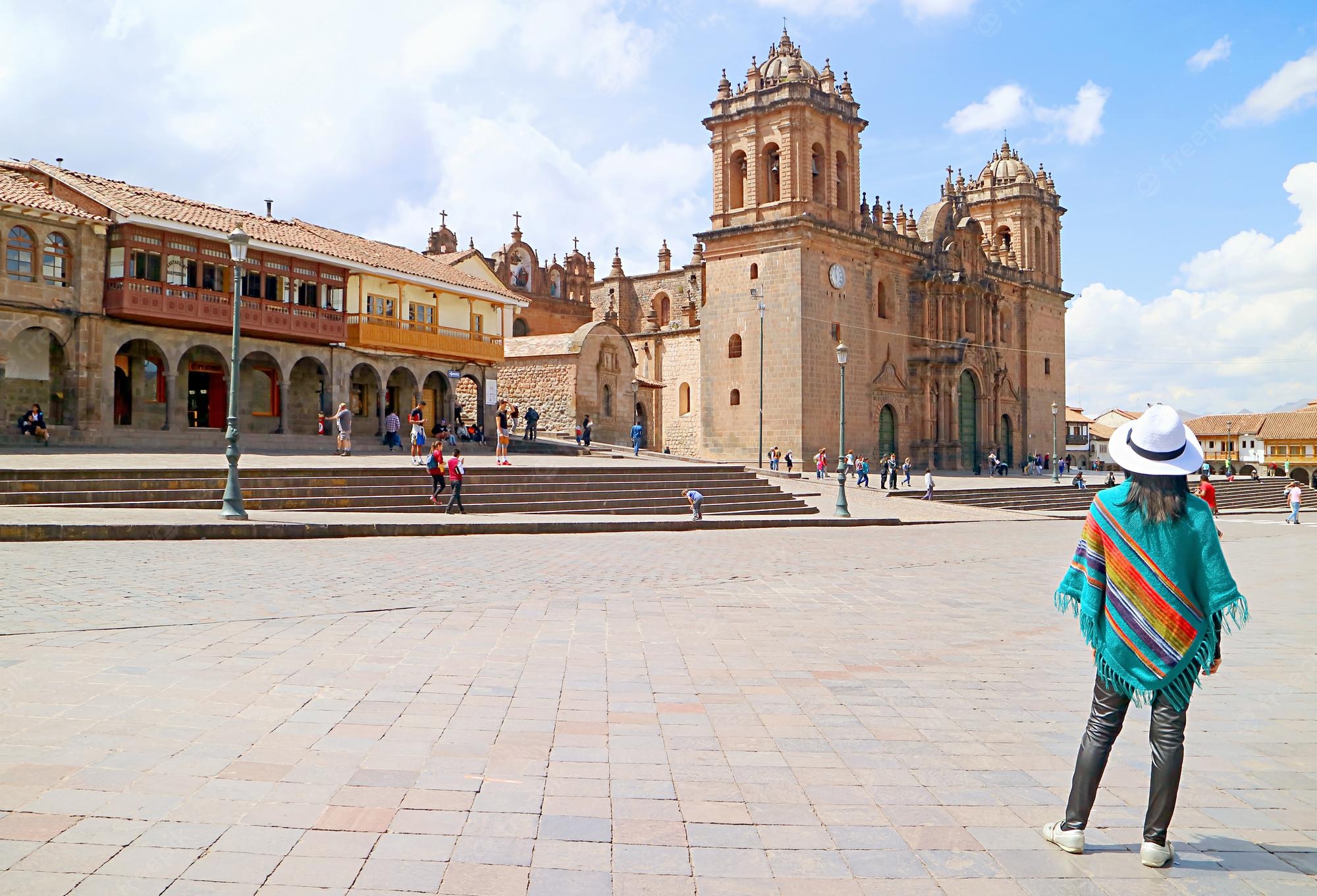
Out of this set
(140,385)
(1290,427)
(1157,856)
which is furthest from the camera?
(1290,427)

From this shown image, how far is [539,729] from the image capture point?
195 inches

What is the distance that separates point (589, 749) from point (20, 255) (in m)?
25.3

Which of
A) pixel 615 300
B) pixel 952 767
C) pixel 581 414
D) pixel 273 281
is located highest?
pixel 615 300

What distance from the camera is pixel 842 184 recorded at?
44.8 m

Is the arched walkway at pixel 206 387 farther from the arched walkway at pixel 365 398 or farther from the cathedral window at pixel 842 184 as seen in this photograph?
the cathedral window at pixel 842 184

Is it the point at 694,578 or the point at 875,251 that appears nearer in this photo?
the point at 694,578

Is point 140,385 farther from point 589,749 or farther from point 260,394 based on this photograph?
point 589,749

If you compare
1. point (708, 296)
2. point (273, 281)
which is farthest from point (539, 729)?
point (708, 296)

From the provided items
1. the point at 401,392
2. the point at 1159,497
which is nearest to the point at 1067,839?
the point at 1159,497

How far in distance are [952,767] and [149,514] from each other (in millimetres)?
14652

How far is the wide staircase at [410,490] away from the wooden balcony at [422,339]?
35.2ft

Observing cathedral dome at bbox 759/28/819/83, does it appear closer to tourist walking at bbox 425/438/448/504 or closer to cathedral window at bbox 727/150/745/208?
cathedral window at bbox 727/150/745/208

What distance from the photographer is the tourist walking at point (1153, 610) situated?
355cm

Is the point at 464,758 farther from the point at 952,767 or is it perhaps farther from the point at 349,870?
the point at 952,767
